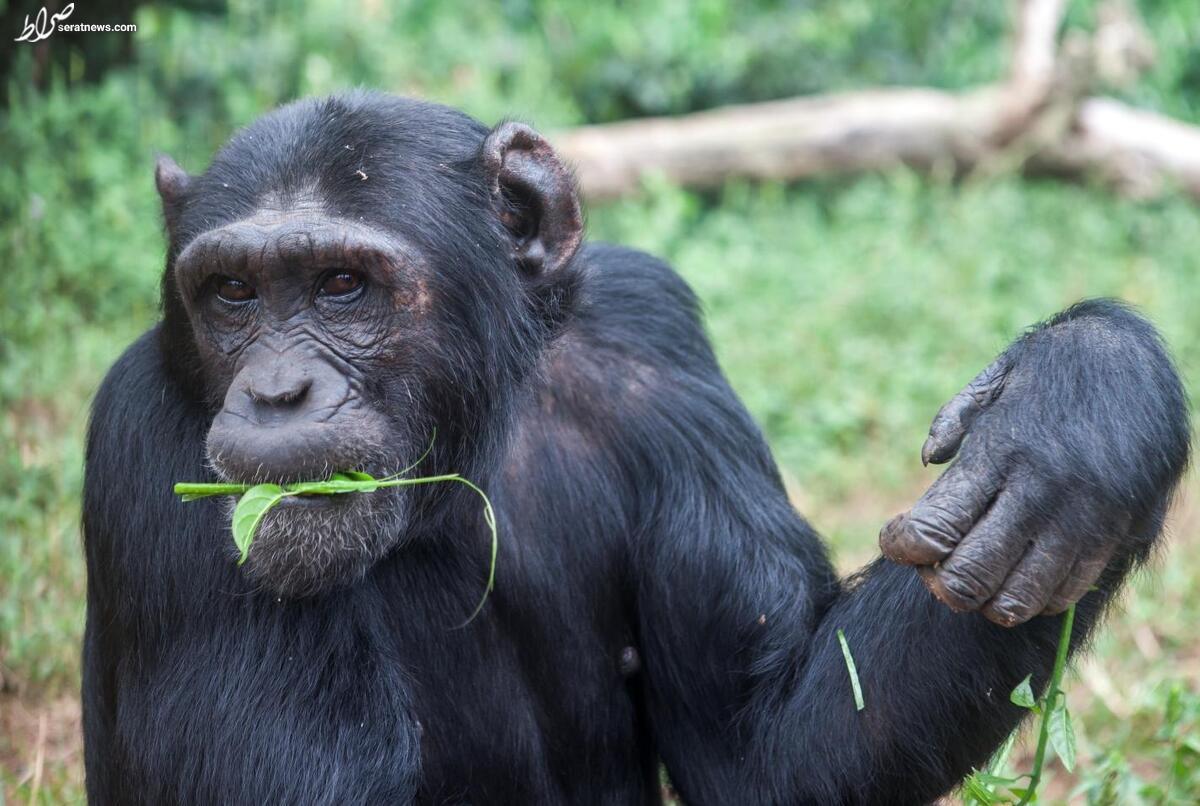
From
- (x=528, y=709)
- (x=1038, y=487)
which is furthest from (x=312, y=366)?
(x=1038, y=487)

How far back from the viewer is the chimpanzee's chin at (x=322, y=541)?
13.2ft

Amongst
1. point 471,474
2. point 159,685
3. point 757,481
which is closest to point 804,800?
point 757,481

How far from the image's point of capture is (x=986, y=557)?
151 inches

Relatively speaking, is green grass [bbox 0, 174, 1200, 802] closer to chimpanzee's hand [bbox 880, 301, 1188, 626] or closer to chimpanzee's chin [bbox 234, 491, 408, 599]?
chimpanzee's hand [bbox 880, 301, 1188, 626]

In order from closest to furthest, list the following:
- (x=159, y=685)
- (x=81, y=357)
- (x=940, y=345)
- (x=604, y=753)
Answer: (x=159, y=685), (x=604, y=753), (x=81, y=357), (x=940, y=345)

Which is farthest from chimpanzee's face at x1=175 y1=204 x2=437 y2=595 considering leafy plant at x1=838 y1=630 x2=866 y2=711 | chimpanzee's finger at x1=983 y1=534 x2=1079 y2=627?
chimpanzee's finger at x1=983 y1=534 x2=1079 y2=627

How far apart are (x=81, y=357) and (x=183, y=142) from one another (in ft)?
8.26

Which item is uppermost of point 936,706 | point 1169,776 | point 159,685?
point 159,685

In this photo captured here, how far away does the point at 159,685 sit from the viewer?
432 centimetres

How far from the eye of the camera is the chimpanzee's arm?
153 inches

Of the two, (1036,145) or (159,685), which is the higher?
(1036,145)

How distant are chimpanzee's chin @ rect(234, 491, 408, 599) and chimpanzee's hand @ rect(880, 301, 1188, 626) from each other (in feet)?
4.61

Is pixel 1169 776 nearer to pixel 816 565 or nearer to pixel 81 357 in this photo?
pixel 816 565

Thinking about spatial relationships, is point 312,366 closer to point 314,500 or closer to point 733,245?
point 314,500
